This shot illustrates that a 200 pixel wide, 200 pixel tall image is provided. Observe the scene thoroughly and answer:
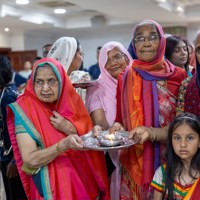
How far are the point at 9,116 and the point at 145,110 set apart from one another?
68 cm

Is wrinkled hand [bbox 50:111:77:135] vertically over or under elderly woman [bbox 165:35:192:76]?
under

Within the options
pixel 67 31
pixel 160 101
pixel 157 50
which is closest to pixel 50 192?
pixel 160 101

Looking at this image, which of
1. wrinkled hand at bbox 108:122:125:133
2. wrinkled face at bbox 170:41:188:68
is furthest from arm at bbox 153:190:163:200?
wrinkled face at bbox 170:41:188:68

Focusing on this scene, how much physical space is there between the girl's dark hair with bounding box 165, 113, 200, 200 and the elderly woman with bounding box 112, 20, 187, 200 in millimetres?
128

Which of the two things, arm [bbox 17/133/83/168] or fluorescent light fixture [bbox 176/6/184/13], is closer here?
arm [bbox 17/133/83/168]

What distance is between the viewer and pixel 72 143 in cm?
153

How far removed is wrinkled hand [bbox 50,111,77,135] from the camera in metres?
1.68

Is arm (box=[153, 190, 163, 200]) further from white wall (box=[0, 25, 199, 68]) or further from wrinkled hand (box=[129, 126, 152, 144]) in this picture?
white wall (box=[0, 25, 199, 68])

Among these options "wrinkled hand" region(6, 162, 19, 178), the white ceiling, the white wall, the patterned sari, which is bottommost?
"wrinkled hand" region(6, 162, 19, 178)

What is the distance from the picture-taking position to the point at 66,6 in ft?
24.5

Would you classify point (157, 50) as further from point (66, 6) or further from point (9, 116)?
point (66, 6)

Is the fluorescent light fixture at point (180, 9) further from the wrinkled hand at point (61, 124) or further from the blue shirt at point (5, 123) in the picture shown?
the wrinkled hand at point (61, 124)

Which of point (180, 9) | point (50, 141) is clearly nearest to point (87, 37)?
point (180, 9)

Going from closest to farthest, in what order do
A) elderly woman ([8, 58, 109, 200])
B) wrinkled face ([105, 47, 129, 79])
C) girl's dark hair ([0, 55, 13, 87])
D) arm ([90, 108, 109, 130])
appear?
elderly woman ([8, 58, 109, 200]) → arm ([90, 108, 109, 130]) → wrinkled face ([105, 47, 129, 79]) → girl's dark hair ([0, 55, 13, 87])
